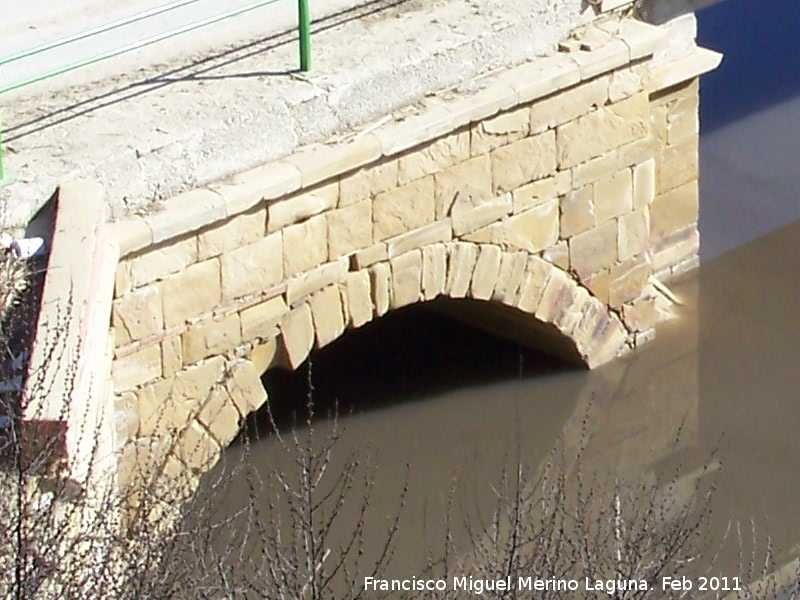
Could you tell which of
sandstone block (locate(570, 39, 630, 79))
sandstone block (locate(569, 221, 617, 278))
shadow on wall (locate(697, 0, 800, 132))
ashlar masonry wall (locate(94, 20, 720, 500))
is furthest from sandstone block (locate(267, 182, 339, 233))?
shadow on wall (locate(697, 0, 800, 132))

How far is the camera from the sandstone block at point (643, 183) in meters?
9.37

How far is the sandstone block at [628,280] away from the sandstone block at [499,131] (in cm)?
131

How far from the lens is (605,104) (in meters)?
8.90

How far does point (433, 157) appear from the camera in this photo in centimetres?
816

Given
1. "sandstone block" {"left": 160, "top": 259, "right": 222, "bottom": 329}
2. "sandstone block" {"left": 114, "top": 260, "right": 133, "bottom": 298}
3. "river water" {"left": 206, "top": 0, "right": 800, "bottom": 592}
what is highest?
"sandstone block" {"left": 114, "top": 260, "right": 133, "bottom": 298}

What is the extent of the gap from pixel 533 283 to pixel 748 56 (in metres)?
5.54

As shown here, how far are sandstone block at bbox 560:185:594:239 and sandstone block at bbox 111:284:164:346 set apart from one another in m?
2.57

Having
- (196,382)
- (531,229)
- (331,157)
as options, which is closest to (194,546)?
(196,382)

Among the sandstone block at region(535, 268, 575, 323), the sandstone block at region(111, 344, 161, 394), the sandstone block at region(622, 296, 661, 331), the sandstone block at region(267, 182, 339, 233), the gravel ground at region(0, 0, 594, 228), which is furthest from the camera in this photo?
the sandstone block at region(622, 296, 661, 331)

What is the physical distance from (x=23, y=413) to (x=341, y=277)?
9.50 feet

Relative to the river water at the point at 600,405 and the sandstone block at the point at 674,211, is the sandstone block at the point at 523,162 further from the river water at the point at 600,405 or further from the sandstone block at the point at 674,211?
the sandstone block at the point at 674,211

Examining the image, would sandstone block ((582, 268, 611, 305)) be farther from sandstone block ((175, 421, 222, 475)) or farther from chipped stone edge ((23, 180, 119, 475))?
chipped stone edge ((23, 180, 119, 475))

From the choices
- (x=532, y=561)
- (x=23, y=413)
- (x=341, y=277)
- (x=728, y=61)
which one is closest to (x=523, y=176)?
(x=341, y=277)

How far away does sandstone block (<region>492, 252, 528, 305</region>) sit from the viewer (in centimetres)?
878
